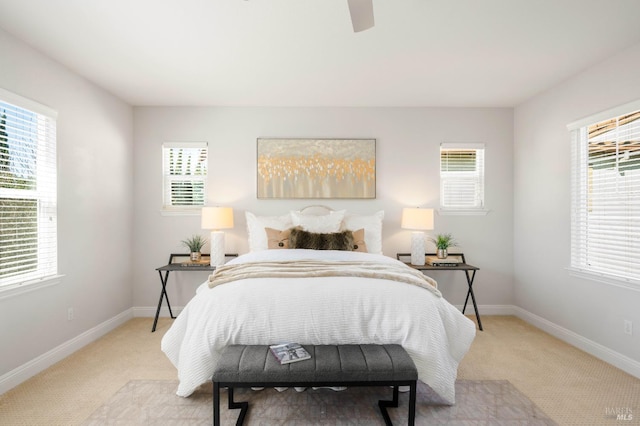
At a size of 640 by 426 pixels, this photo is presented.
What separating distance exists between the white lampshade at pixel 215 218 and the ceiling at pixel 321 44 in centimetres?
134

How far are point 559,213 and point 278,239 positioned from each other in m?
3.02

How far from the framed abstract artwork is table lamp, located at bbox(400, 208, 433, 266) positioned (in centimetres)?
72

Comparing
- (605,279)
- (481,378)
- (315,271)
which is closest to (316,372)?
(315,271)

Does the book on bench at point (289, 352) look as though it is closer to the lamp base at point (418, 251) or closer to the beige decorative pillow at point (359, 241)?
the beige decorative pillow at point (359, 241)

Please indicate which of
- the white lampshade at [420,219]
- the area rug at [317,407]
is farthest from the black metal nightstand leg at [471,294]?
the area rug at [317,407]

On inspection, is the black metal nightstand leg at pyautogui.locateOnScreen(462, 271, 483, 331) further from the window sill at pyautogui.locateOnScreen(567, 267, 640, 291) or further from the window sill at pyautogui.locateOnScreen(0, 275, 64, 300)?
the window sill at pyautogui.locateOnScreen(0, 275, 64, 300)

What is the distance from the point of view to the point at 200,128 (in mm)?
4059

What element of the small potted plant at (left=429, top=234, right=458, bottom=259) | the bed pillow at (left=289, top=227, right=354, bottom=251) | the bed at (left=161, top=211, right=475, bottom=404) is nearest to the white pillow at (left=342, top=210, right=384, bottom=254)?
the bed pillow at (left=289, top=227, right=354, bottom=251)

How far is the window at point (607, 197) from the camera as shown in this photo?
2660 mm

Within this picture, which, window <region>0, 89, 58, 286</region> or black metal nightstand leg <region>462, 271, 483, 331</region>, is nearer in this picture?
→ window <region>0, 89, 58, 286</region>

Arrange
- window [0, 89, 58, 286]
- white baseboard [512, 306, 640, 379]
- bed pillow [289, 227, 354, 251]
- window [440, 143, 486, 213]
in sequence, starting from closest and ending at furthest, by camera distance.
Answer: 1. window [0, 89, 58, 286]
2. white baseboard [512, 306, 640, 379]
3. bed pillow [289, 227, 354, 251]
4. window [440, 143, 486, 213]

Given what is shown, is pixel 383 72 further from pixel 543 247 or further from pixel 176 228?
pixel 176 228

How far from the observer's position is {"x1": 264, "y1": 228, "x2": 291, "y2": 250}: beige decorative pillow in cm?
339

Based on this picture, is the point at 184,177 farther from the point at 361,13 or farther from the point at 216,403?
the point at 361,13
